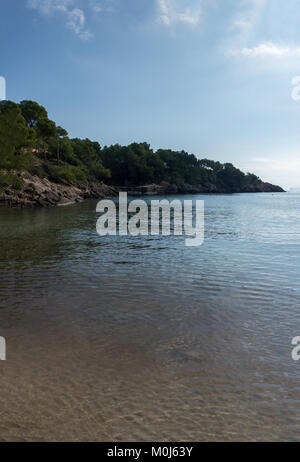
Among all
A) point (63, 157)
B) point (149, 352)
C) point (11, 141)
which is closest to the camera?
point (149, 352)

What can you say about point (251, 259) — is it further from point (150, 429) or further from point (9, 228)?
point (9, 228)

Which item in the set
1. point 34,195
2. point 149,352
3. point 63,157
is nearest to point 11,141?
point 34,195

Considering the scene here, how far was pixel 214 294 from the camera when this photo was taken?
1066 cm

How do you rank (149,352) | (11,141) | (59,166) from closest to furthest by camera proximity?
(149,352) → (11,141) → (59,166)

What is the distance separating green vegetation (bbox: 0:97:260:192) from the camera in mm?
51750

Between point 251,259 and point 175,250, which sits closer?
point 251,259

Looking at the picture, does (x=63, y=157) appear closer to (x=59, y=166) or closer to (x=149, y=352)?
(x=59, y=166)

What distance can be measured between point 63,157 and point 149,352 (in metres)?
97.4

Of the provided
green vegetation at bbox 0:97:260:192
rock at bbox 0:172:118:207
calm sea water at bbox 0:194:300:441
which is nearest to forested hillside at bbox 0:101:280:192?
green vegetation at bbox 0:97:260:192

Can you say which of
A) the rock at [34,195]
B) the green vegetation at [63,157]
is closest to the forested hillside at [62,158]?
the green vegetation at [63,157]

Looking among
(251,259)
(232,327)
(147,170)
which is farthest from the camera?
(147,170)

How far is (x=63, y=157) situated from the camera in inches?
3814
